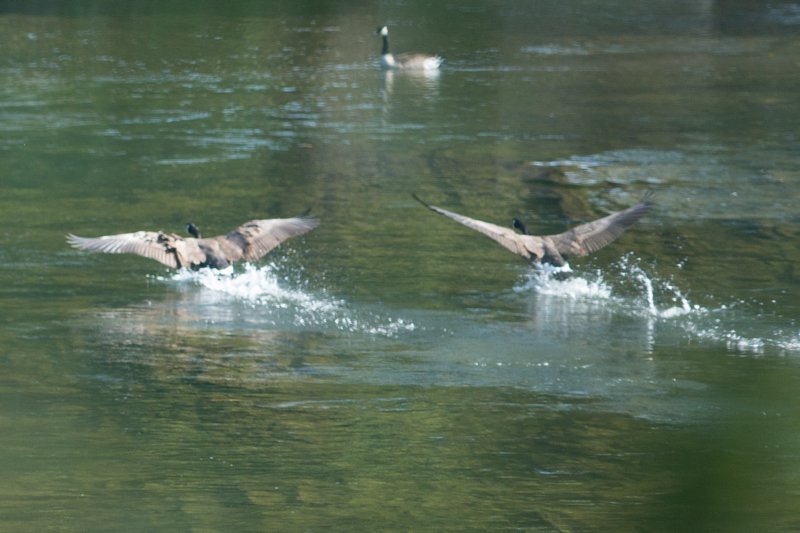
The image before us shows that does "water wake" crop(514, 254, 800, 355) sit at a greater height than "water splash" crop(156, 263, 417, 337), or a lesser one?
greater

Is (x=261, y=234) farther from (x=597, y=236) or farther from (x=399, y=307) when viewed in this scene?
(x=597, y=236)

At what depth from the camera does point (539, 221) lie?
14227 millimetres

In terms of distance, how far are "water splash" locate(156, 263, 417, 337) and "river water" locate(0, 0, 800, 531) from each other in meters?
0.03

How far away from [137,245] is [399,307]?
6.35 ft

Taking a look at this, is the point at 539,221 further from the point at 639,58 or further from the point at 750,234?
the point at 639,58

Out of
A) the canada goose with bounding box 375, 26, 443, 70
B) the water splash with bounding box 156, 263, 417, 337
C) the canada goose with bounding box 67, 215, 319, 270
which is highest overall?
the canada goose with bounding box 375, 26, 443, 70

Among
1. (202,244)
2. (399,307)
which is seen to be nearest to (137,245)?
(202,244)

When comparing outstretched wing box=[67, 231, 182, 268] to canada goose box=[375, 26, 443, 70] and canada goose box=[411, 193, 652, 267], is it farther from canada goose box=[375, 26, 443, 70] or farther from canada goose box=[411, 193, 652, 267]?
canada goose box=[375, 26, 443, 70]

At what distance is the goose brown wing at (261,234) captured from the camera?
11.5 metres

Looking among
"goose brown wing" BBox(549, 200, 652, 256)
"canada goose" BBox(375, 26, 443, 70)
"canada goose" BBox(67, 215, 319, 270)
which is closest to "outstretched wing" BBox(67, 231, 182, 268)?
"canada goose" BBox(67, 215, 319, 270)

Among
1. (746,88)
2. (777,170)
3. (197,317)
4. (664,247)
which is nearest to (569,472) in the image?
(197,317)

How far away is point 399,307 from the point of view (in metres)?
11.0

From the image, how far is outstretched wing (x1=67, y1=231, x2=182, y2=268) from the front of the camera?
433 inches

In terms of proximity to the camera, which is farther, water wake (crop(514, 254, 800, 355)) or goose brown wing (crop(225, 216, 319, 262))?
goose brown wing (crop(225, 216, 319, 262))
